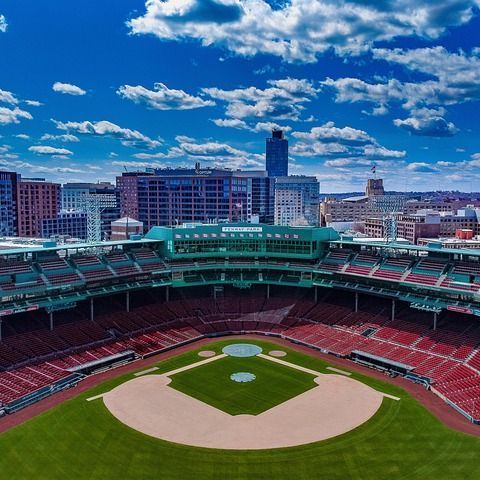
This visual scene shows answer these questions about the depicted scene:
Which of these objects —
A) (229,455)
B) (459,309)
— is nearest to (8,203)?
(229,455)

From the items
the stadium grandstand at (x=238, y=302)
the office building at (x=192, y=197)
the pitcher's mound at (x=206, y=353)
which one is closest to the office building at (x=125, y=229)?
the office building at (x=192, y=197)

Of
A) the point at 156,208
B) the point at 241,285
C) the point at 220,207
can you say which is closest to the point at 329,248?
the point at 241,285

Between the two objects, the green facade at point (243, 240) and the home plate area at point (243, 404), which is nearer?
the home plate area at point (243, 404)

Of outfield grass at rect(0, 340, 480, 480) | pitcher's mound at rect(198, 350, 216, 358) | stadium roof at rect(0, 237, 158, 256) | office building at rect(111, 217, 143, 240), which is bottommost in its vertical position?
outfield grass at rect(0, 340, 480, 480)

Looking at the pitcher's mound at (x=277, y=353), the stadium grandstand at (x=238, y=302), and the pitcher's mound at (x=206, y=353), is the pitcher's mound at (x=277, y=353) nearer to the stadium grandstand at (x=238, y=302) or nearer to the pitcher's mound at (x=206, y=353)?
the stadium grandstand at (x=238, y=302)

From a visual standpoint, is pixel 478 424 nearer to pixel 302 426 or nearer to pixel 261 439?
pixel 302 426

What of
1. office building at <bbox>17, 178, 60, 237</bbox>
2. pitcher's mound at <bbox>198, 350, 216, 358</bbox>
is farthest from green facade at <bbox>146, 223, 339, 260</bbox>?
office building at <bbox>17, 178, 60, 237</bbox>

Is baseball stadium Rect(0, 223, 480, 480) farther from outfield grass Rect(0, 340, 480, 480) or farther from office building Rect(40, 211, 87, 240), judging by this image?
office building Rect(40, 211, 87, 240)
